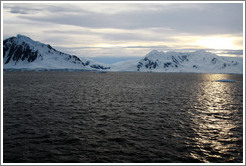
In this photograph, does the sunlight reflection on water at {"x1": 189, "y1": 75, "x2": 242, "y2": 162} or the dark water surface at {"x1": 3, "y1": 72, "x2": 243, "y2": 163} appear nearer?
the dark water surface at {"x1": 3, "y1": 72, "x2": 243, "y2": 163}

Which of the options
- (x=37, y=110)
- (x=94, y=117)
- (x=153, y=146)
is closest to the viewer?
(x=153, y=146)

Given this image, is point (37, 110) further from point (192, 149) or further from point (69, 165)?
point (192, 149)

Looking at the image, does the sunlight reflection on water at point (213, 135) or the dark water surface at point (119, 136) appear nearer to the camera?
the dark water surface at point (119, 136)

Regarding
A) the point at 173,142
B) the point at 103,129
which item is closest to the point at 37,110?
the point at 103,129

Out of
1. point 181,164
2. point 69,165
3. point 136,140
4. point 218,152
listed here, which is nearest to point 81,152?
point 69,165

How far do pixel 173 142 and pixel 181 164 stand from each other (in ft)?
17.6

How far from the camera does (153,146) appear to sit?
24500 mm

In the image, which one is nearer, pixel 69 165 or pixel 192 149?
pixel 69 165

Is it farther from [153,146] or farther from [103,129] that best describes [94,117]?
[153,146]

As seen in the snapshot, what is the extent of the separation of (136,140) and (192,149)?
6.74 m

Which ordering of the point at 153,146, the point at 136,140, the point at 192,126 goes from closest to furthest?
the point at 153,146, the point at 136,140, the point at 192,126

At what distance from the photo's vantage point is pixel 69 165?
19.3 m

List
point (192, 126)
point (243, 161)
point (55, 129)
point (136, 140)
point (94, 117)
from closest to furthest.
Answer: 1. point (243, 161)
2. point (136, 140)
3. point (55, 129)
4. point (192, 126)
5. point (94, 117)

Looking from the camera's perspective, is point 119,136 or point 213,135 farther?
point 213,135
